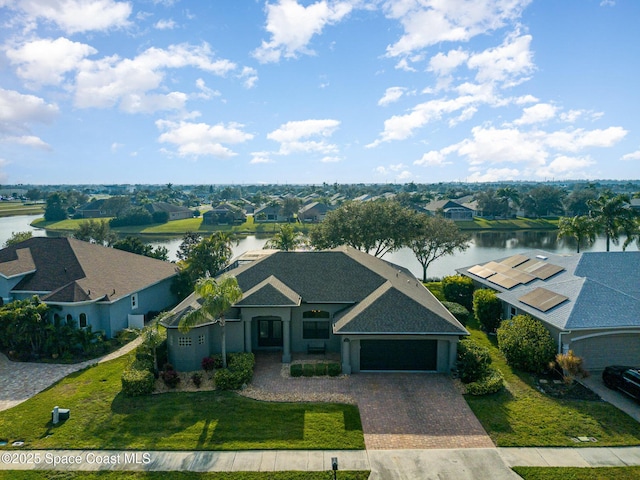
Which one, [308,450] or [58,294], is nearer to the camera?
[308,450]

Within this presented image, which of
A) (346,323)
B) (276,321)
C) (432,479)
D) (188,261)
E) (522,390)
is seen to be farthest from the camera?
(188,261)

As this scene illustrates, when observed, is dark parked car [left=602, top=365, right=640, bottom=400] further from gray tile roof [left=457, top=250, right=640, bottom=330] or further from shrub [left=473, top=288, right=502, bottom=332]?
shrub [left=473, top=288, right=502, bottom=332]

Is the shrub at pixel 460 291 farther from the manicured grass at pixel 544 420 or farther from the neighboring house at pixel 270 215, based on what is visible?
the neighboring house at pixel 270 215

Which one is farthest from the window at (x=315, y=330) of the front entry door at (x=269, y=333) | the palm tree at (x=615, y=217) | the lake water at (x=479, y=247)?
the palm tree at (x=615, y=217)

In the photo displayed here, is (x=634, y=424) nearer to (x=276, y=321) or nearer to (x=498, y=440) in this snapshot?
(x=498, y=440)

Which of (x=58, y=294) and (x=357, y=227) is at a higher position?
(x=357, y=227)

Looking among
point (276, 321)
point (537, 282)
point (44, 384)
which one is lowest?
point (44, 384)

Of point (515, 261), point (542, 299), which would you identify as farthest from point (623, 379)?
point (515, 261)

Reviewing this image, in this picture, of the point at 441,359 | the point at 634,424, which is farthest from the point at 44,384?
the point at 634,424

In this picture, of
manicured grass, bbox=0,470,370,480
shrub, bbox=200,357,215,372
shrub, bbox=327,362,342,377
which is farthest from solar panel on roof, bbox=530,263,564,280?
shrub, bbox=200,357,215,372
